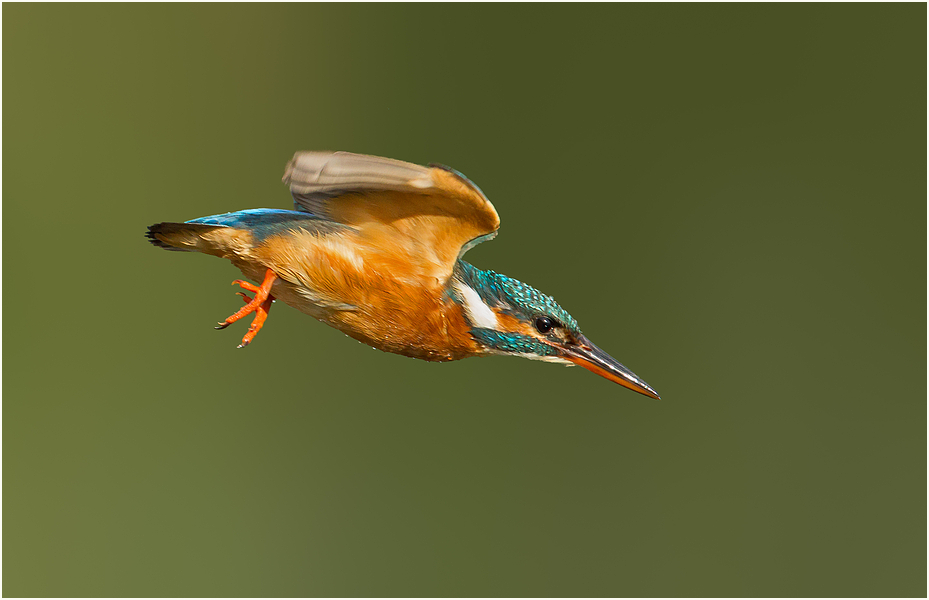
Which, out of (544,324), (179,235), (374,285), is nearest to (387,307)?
(374,285)

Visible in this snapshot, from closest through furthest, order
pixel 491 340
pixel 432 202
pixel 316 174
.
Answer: pixel 316 174, pixel 432 202, pixel 491 340

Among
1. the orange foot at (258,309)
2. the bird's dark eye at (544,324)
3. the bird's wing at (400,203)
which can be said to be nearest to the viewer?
the bird's wing at (400,203)

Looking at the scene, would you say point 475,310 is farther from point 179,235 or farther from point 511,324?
point 179,235

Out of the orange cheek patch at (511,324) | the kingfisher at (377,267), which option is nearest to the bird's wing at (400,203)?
the kingfisher at (377,267)

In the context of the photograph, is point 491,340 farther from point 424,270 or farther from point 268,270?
point 268,270

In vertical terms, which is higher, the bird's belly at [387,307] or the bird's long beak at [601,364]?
the bird's belly at [387,307]

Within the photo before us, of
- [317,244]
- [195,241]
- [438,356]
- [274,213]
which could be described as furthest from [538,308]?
[195,241]

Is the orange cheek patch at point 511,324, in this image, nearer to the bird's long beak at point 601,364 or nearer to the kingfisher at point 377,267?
the kingfisher at point 377,267
